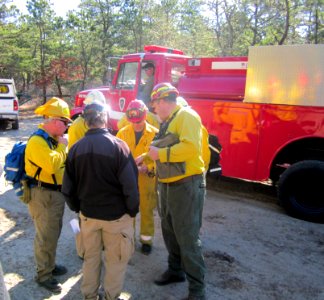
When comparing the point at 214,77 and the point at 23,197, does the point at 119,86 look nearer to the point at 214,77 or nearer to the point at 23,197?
the point at 214,77

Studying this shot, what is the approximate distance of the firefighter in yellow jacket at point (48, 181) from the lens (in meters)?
2.90

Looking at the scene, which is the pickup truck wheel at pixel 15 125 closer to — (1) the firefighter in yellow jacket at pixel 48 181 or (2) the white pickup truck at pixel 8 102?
(2) the white pickup truck at pixel 8 102

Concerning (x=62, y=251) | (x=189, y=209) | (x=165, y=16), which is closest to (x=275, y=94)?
(x=189, y=209)

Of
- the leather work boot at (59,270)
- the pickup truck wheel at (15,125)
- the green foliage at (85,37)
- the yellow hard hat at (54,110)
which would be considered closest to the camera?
the yellow hard hat at (54,110)

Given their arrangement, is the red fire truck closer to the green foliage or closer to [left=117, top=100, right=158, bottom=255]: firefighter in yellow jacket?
[left=117, top=100, right=158, bottom=255]: firefighter in yellow jacket

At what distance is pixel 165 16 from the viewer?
24.2 m

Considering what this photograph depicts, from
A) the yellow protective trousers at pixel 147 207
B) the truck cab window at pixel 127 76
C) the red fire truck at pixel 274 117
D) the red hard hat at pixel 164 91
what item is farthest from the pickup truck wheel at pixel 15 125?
the red hard hat at pixel 164 91

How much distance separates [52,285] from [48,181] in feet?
3.05

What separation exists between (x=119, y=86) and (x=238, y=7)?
13.6 m

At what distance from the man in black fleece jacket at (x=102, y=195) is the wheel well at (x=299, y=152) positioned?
343 centimetres

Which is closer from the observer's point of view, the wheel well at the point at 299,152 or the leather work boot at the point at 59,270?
the leather work boot at the point at 59,270

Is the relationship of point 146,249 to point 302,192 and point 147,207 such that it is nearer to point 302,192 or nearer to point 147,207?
point 147,207

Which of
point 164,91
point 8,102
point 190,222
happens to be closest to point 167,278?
point 190,222

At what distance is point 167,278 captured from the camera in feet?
11.0
